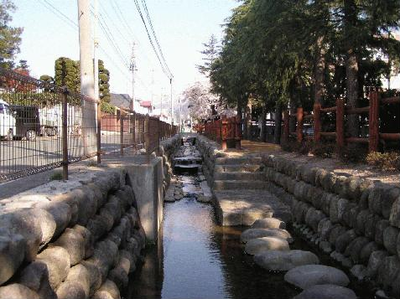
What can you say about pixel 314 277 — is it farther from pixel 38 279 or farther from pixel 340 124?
pixel 340 124

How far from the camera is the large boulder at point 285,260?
720 centimetres

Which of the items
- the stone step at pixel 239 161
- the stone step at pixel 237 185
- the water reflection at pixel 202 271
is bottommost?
the water reflection at pixel 202 271

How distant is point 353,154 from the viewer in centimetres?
968

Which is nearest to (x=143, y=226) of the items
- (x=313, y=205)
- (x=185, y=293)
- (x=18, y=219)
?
(x=185, y=293)

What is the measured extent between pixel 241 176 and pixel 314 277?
8.23 meters

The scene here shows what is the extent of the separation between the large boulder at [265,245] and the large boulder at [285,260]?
1.81 feet

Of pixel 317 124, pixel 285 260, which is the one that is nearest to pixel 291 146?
pixel 317 124

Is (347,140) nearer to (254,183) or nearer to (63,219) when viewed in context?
(254,183)

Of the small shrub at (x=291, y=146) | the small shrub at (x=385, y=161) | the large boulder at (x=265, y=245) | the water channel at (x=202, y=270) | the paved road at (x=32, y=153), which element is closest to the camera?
the paved road at (x=32, y=153)

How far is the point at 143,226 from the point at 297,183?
3.79 m

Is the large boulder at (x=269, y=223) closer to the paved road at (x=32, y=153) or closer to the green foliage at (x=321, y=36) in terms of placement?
the paved road at (x=32, y=153)

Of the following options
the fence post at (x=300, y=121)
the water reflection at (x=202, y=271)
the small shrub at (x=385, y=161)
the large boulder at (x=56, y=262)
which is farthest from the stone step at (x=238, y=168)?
the large boulder at (x=56, y=262)

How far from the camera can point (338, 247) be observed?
7652 mm

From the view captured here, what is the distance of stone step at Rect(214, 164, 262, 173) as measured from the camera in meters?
14.8
